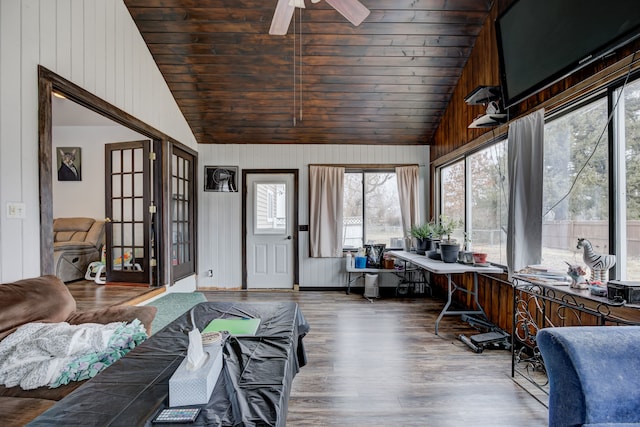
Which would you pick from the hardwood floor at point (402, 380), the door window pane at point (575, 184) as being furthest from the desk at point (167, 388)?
the door window pane at point (575, 184)

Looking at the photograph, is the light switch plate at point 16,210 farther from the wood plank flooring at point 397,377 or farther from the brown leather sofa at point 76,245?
the brown leather sofa at point 76,245

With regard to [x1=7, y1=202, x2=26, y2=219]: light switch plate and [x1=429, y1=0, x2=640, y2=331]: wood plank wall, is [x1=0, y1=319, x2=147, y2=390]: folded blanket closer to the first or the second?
[x1=7, y1=202, x2=26, y2=219]: light switch plate

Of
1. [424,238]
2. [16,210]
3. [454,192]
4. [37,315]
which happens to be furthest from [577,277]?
[16,210]

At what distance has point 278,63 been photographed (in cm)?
383

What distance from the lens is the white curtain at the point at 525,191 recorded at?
2.48 meters

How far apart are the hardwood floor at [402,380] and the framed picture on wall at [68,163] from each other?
493cm

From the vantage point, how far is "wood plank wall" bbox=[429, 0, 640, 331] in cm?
216

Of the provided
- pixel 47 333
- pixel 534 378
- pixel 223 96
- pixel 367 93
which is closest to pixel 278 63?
pixel 223 96

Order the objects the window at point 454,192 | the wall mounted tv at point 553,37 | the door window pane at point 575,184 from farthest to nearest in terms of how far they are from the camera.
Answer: the window at point 454,192 → the door window pane at point 575,184 → the wall mounted tv at point 553,37

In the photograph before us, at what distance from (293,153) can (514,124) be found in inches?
129

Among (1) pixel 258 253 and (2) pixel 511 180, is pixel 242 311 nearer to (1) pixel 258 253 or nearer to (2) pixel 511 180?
(2) pixel 511 180

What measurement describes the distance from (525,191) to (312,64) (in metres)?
2.76

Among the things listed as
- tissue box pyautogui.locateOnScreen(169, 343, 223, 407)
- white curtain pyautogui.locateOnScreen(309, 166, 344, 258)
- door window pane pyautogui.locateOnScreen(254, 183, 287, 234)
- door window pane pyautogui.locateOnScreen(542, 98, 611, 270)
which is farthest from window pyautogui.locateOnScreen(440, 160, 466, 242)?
tissue box pyautogui.locateOnScreen(169, 343, 223, 407)

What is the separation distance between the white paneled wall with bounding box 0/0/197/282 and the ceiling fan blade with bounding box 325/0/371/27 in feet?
6.85
